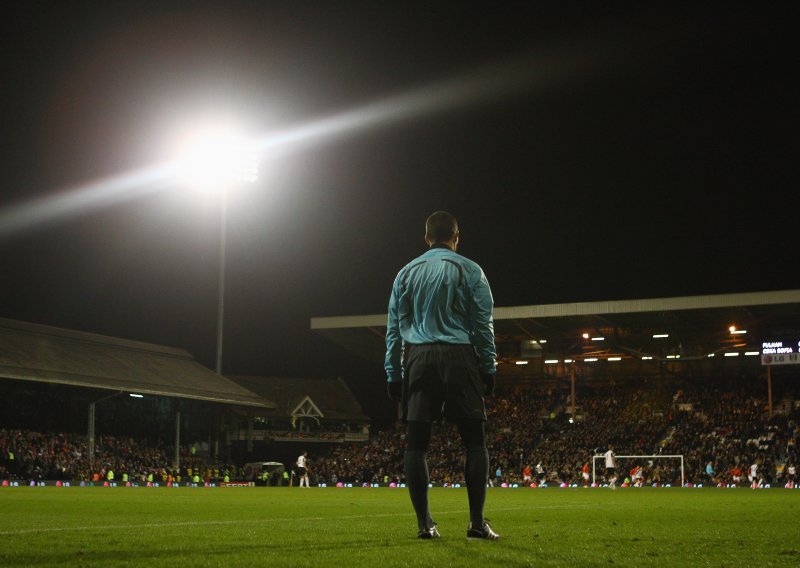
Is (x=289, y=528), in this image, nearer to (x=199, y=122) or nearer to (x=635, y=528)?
(x=635, y=528)

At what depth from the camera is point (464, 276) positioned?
6.11 metres

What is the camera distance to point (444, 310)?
6.07 m

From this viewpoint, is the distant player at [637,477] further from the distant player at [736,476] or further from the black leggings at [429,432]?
the black leggings at [429,432]

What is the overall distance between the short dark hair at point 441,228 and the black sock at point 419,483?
140 cm

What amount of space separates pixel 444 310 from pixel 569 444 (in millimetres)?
39665

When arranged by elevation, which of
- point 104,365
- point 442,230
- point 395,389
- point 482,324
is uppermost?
point 104,365

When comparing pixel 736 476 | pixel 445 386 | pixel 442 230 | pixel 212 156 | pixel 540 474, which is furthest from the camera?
pixel 540 474

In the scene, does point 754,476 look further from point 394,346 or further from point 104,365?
point 394,346

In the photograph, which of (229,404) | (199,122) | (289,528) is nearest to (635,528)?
(289,528)

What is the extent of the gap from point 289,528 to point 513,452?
127 ft

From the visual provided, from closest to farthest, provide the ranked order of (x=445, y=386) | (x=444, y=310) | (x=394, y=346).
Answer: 1. (x=445, y=386)
2. (x=444, y=310)
3. (x=394, y=346)

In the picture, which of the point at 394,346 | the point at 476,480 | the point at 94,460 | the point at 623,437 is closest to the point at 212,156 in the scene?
the point at 94,460

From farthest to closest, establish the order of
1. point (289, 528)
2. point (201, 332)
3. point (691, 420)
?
1. point (201, 332)
2. point (691, 420)
3. point (289, 528)

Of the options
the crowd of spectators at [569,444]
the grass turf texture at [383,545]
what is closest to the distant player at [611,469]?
the crowd of spectators at [569,444]
